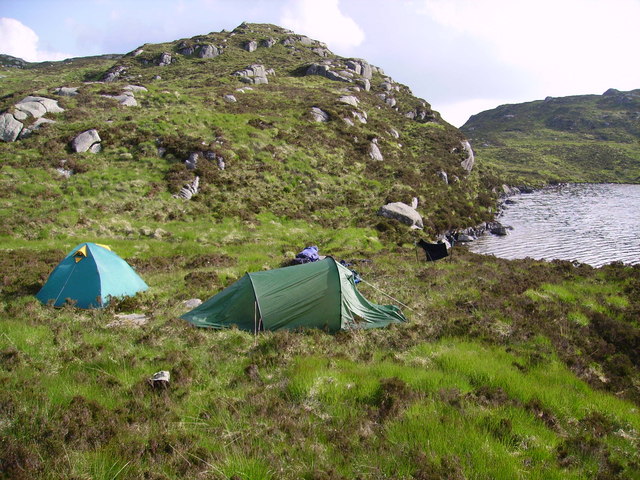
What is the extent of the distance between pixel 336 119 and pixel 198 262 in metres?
38.3

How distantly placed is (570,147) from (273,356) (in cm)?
17509

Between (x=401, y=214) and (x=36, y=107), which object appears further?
(x=36, y=107)

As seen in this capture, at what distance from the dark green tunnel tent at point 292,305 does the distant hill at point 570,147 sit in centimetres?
9006

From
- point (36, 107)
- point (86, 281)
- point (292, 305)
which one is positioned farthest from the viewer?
point (36, 107)

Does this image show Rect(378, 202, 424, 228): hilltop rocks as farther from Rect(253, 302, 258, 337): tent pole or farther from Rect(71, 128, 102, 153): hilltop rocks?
Rect(71, 128, 102, 153): hilltop rocks

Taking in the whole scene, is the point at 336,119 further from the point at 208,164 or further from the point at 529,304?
the point at 529,304

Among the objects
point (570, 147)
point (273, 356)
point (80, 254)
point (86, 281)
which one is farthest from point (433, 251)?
point (570, 147)

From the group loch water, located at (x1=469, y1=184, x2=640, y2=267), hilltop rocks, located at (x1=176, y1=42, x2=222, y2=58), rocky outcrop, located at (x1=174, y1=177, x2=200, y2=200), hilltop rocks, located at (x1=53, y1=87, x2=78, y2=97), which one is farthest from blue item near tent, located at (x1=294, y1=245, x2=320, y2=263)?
hilltop rocks, located at (x1=176, y1=42, x2=222, y2=58)

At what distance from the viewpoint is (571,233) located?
3603 cm

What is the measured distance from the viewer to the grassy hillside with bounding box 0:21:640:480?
5191 mm

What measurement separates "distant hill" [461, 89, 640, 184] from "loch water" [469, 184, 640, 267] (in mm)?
36488

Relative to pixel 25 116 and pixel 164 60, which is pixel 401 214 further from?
pixel 164 60

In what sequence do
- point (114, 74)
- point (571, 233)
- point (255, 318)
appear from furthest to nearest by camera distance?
point (114, 74)
point (571, 233)
point (255, 318)

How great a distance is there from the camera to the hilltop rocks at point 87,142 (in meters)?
29.3
